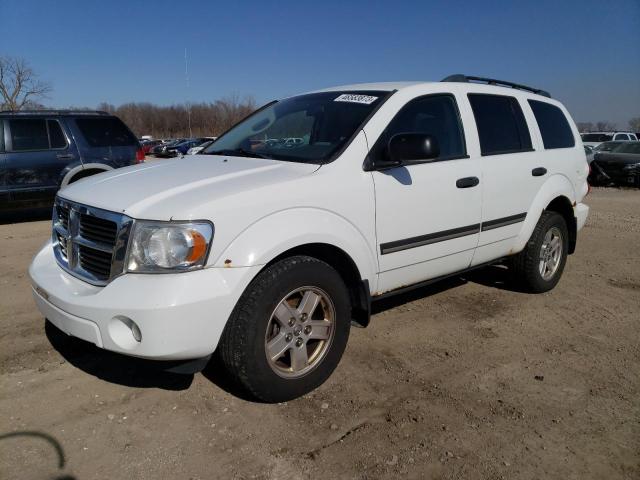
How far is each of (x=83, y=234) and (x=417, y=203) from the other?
208 cm

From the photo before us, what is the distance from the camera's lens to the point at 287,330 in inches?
111

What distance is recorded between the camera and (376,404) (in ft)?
9.50

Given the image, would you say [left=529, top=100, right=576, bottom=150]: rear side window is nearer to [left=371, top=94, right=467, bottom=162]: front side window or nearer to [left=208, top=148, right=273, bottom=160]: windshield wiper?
[left=371, top=94, right=467, bottom=162]: front side window

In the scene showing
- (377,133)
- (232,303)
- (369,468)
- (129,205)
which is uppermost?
(377,133)

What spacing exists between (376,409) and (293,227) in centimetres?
114

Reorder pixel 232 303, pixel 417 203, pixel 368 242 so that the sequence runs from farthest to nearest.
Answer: pixel 417 203 → pixel 368 242 → pixel 232 303

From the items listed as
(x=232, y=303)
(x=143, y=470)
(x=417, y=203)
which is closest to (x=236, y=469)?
(x=143, y=470)

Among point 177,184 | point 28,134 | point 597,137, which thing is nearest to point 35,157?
point 28,134

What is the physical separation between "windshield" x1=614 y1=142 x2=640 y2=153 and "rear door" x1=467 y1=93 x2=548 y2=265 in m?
14.4

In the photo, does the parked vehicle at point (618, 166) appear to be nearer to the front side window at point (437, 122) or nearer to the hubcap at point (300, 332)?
the front side window at point (437, 122)

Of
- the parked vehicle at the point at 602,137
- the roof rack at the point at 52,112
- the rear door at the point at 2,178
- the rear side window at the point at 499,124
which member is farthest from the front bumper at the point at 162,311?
the parked vehicle at the point at 602,137

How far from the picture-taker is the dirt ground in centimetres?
238

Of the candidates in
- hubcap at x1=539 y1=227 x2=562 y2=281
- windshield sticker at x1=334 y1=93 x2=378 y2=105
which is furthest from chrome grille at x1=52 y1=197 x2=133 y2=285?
hubcap at x1=539 y1=227 x2=562 y2=281

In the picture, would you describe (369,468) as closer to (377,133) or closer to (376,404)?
(376,404)
